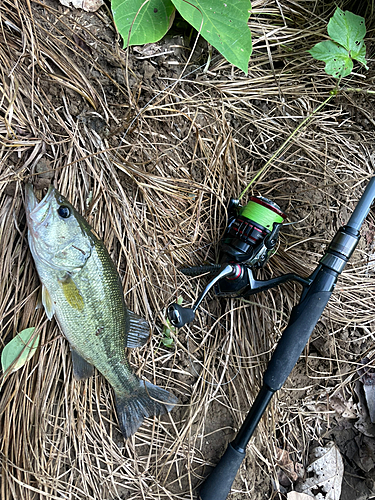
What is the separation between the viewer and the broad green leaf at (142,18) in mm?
1876

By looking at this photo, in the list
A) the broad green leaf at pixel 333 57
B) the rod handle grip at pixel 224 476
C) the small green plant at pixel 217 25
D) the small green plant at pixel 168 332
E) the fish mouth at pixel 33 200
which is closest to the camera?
the fish mouth at pixel 33 200

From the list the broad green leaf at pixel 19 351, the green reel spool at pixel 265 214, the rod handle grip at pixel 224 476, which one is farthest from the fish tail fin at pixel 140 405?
the green reel spool at pixel 265 214

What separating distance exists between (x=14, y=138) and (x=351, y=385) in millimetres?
2700

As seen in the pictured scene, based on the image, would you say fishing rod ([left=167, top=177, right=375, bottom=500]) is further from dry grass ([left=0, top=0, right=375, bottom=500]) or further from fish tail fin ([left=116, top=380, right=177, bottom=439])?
fish tail fin ([left=116, top=380, right=177, bottom=439])

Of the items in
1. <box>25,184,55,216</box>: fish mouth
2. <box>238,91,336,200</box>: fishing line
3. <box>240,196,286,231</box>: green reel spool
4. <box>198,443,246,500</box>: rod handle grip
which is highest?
<box>238,91,336,200</box>: fishing line

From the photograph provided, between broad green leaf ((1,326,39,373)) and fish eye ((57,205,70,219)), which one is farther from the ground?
fish eye ((57,205,70,219))

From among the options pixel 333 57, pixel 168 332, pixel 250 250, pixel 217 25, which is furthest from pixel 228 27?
pixel 168 332

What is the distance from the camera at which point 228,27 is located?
194cm

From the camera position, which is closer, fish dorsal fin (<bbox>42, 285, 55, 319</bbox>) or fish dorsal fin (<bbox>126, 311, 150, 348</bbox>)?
fish dorsal fin (<bbox>42, 285, 55, 319</bbox>)

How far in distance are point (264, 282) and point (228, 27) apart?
1.43 meters

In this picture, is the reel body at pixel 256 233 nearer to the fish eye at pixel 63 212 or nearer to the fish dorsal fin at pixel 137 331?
the fish dorsal fin at pixel 137 331

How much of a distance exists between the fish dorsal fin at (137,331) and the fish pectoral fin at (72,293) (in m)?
0.31

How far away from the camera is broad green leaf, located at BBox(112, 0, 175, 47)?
1876 millimetres

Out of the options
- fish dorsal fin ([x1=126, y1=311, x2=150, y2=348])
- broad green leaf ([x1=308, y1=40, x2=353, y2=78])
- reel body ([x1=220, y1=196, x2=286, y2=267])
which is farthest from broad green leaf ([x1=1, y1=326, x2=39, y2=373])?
broad green leaf ([x1=308, y1=40, x2=353, y2=78])
